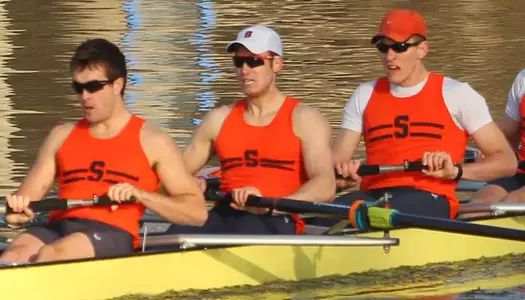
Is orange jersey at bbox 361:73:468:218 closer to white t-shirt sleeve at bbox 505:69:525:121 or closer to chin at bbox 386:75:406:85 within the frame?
chin at bbox 386:75:406:85

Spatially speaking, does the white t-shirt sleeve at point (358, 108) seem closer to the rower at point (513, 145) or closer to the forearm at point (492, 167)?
the forearm at point (492, 167)

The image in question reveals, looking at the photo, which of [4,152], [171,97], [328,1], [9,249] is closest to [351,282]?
[9,249]

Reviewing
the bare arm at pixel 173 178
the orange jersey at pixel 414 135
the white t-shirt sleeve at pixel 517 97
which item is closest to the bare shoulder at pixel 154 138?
the bare arm at pixel 173 178

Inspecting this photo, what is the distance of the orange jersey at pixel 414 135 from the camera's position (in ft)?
Result: 35.4

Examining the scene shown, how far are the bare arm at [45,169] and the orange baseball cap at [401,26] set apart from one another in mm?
2500

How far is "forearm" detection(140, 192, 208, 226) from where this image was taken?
29.5ft

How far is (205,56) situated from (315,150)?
496 inches

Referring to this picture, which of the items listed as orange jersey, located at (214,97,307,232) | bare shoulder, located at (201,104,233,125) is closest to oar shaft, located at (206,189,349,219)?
orange jersey, located at (214,97,307,232)

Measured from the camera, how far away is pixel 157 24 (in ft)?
87.9

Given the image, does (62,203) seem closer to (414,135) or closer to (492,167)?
(414,135)

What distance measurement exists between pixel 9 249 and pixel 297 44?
51.0 ft

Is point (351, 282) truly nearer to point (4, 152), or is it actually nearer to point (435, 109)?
point (435, 109)

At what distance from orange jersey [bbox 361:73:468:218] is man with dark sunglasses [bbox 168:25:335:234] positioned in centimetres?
74

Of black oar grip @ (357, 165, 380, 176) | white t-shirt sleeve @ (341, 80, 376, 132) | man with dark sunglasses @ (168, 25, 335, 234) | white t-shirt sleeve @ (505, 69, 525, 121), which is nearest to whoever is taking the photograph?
man with dark sunglasses @ (168, 25, 335, 234)
